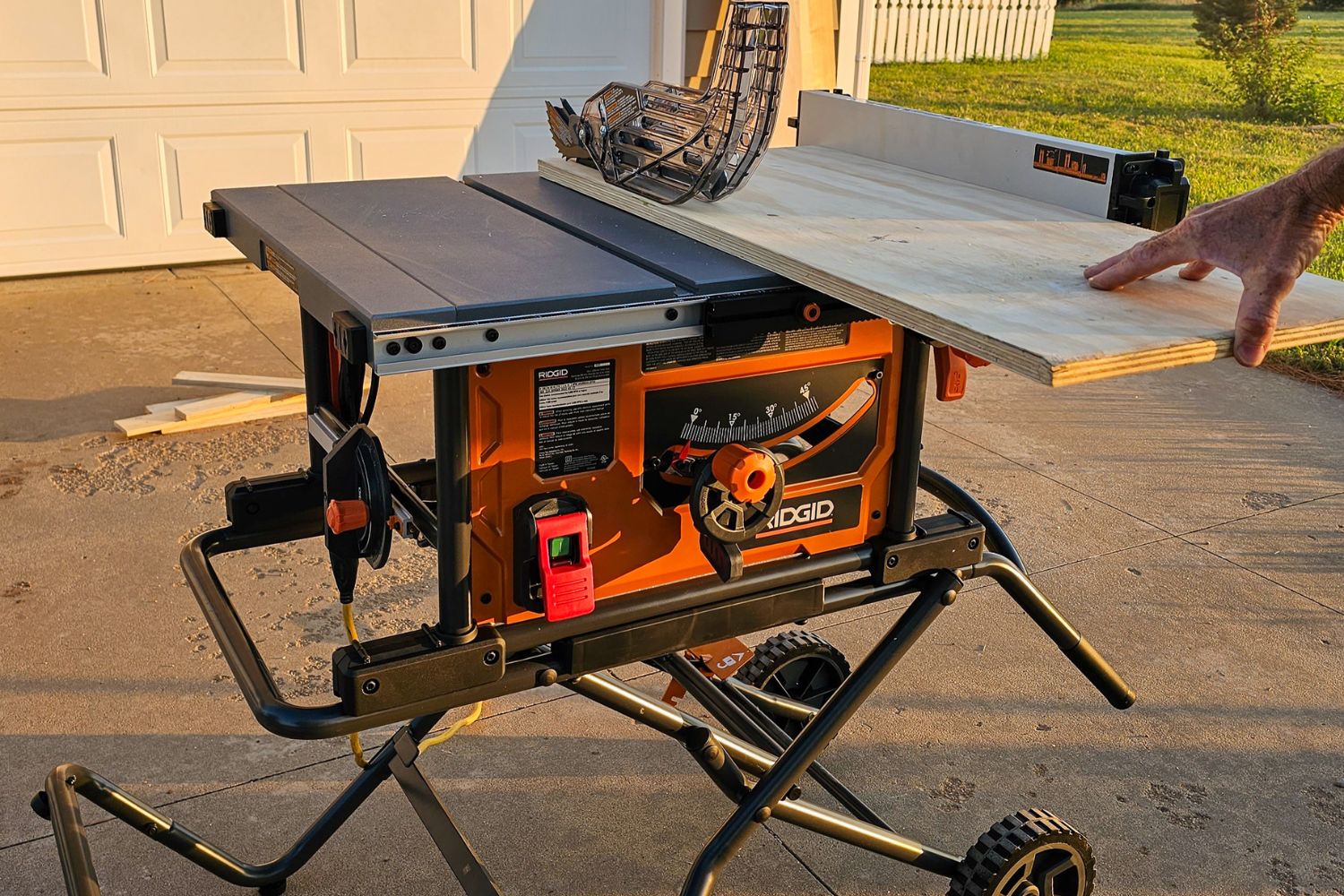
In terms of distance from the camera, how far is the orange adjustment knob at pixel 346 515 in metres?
1.76

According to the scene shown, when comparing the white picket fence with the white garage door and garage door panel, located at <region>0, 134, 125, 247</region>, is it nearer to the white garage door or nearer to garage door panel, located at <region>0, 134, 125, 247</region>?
the white garage door

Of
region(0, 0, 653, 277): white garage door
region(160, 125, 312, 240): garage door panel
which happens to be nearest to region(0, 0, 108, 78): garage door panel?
region(0, 0, 653, 277): white garage door

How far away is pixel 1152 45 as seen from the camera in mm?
13336

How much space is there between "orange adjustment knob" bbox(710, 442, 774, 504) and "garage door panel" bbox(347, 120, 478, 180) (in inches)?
209

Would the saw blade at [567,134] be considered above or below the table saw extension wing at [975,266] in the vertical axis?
above

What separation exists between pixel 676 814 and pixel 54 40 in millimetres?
5115

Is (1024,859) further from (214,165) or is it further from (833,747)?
(214,165)

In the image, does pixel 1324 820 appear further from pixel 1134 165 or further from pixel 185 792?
pixel 185 792

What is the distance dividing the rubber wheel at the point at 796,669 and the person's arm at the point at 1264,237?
1.44m

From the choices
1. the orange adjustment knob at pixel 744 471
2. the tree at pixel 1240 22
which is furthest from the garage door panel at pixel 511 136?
the tree at pixel 1240 22

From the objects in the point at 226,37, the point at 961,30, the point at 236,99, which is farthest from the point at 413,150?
the point at 961,30

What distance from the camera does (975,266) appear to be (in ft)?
5.98

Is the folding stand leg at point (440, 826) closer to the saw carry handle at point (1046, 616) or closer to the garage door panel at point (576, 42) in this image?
the saw carry handle at point (1046, 616)

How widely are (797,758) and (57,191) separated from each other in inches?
219
